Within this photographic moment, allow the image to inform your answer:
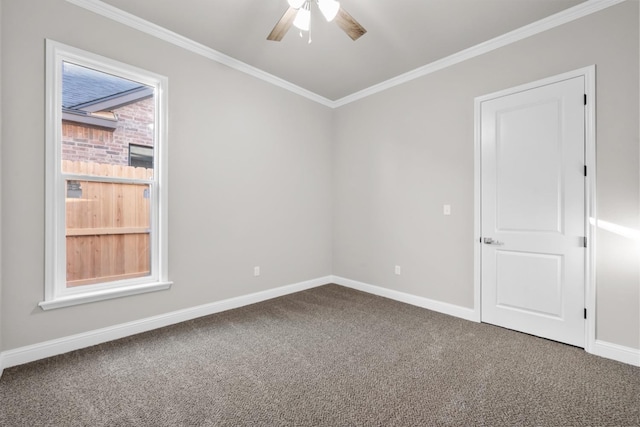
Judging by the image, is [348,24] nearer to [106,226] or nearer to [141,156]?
[141,156]

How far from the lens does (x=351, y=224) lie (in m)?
4.44

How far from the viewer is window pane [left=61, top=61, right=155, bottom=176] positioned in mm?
2471

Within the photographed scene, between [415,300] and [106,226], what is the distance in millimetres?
3438

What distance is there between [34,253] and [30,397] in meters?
1.03

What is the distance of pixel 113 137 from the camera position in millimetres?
2701

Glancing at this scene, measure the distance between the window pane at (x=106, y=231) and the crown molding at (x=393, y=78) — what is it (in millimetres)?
1484

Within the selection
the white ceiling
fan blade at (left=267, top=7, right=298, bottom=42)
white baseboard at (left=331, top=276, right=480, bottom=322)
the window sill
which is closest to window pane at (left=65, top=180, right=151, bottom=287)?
the window sill

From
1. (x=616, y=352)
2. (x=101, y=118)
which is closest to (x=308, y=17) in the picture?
(x=101, y=118)

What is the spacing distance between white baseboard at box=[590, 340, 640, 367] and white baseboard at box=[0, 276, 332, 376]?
3.25 metres

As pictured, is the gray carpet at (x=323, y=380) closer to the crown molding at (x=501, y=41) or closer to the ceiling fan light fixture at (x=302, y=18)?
the ceiling fan light fixture at (x=302, y=18)

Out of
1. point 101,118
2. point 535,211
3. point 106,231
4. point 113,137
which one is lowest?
point 106,231

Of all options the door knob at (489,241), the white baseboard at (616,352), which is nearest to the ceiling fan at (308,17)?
the door knob at (489,241)

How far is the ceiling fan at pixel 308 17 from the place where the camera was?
A: 1987mm

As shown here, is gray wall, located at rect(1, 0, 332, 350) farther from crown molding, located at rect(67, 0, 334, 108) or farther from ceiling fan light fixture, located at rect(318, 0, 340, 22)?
ceiling fan light fixture, located at rect(318, 0, 340, 22)
